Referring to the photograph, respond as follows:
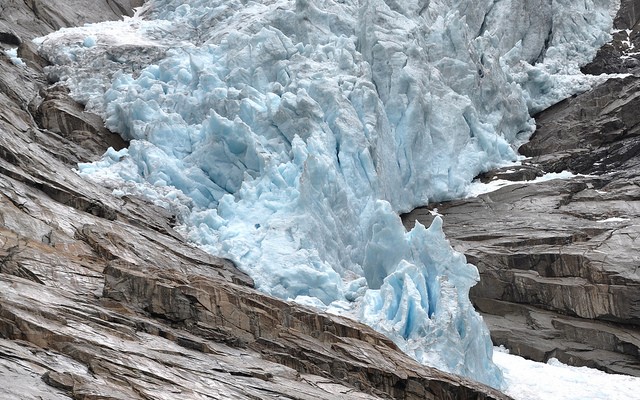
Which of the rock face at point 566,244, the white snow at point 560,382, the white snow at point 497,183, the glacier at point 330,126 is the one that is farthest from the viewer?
the white snow at point 497,183

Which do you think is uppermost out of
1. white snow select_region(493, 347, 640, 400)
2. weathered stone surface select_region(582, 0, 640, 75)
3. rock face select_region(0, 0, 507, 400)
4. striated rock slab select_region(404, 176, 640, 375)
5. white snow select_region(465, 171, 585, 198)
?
weathered stone surface select_region(582, 0, 640, 75)

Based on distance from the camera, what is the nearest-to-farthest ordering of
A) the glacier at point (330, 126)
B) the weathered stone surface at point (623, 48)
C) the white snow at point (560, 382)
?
the white snow at point (560, 382)
the glacier at point (330, 126)
the weathered stone surface at point (623, 48)

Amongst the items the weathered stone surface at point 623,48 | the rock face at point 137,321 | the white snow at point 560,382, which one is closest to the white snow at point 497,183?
the weathered stone surface at point 623,48

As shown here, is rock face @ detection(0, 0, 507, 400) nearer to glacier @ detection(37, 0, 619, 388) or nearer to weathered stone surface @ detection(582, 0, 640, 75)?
glacier @ detection(37, 0, 619, 388)

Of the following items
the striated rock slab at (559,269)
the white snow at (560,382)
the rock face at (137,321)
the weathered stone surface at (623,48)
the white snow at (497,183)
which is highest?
the weathered stone surface at (623,48)

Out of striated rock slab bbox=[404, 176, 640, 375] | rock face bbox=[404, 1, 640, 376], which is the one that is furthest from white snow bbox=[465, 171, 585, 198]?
striated rock slab bbox=[404, 176, 640, 375]

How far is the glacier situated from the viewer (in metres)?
16.9

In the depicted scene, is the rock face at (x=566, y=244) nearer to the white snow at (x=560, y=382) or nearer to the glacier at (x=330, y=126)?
the white snow at (x=560, y=382)

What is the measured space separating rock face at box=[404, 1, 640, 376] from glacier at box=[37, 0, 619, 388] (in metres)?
1.41

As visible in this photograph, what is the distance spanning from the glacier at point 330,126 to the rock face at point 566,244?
55.4 inches

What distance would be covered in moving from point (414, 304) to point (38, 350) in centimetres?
864

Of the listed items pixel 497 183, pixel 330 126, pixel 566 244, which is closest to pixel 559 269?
pixel 566 244

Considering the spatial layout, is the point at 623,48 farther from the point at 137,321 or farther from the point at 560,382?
the point at 137,321

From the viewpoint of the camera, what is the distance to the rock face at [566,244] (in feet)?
61.3
